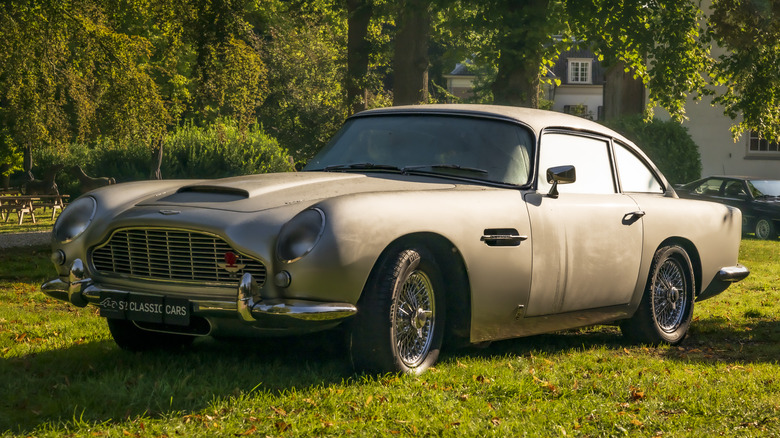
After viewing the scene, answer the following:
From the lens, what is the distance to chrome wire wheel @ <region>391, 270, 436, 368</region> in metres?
5.33

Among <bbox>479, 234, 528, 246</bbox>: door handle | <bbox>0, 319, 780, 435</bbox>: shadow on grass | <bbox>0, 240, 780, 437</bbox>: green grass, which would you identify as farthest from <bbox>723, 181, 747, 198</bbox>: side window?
<bbox>479, 234, 528, 246</bbox>: door handle

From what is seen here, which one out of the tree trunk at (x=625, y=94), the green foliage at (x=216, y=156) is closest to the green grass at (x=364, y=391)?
the green foliage at (x=216, y=156)

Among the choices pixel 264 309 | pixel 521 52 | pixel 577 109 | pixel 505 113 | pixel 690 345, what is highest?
pixel 577 109

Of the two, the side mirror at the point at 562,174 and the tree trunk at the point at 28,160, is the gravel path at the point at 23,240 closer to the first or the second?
the side mirror at the point at 562,174

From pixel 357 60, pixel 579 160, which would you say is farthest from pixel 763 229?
pixel 579 160

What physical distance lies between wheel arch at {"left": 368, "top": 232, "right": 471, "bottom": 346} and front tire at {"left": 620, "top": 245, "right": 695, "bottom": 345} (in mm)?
2119

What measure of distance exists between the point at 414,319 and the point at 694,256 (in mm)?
3351

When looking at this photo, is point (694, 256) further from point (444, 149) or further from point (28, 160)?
point (28, 160)

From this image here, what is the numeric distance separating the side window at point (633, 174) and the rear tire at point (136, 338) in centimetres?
350

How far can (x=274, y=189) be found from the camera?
218 inches

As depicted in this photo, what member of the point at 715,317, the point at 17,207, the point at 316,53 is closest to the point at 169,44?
the point at 17,207

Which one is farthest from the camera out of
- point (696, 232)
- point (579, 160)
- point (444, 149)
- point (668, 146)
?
point (668, 146)

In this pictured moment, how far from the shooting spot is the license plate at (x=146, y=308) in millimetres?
5070

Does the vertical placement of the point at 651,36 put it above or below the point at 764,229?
above
